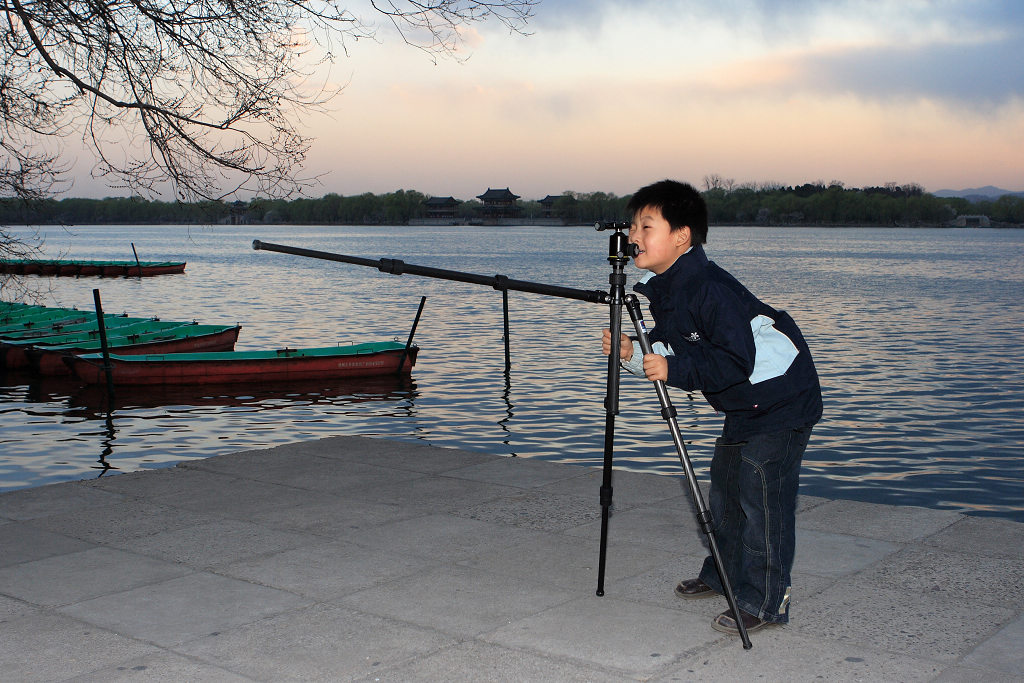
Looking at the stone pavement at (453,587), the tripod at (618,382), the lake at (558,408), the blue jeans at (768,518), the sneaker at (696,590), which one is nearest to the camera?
the stone pavement at (453,587)

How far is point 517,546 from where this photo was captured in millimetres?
6008

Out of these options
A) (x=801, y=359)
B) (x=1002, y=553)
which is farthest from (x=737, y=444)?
(x=1002, y=553)

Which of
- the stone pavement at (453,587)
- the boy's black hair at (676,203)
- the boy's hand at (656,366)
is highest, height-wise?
the boy's black hair at (676,203)

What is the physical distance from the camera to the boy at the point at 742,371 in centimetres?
435

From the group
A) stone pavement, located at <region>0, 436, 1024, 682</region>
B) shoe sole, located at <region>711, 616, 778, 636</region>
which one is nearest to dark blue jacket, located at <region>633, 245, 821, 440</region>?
shoe sole, located at <region>711, 616, 778, 636</region>

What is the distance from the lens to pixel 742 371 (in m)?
4.34

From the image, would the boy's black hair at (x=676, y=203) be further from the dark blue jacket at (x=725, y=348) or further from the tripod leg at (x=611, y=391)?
the tripod leg at (x=611, y=391)

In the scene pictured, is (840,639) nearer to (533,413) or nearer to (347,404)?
(533,413)

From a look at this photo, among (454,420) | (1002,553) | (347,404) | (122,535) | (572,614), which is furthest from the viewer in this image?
(347,404)

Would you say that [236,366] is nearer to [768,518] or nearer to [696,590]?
[696,590]

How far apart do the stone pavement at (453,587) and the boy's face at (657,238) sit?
67.0 inches

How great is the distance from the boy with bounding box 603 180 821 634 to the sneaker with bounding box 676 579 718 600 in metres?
0.30

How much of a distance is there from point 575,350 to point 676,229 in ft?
99.6

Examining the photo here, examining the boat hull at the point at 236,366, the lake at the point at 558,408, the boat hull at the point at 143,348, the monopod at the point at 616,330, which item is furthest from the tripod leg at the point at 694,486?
the boat hull at the point at 143,348
